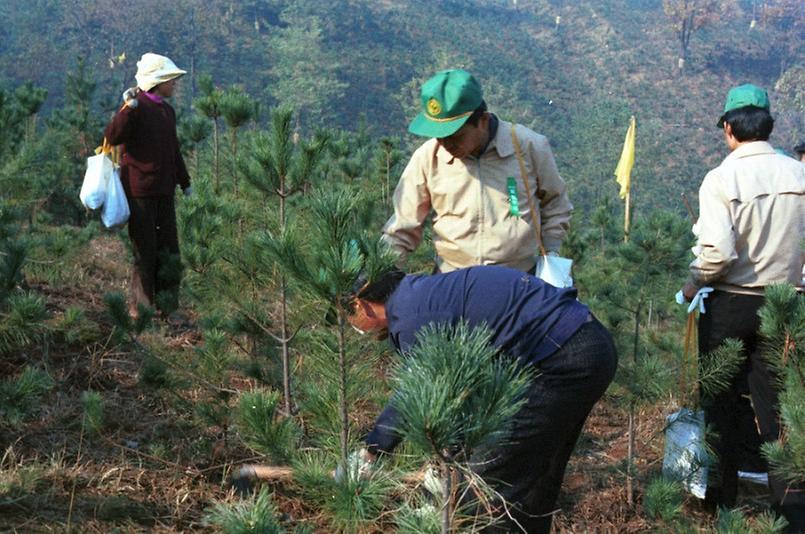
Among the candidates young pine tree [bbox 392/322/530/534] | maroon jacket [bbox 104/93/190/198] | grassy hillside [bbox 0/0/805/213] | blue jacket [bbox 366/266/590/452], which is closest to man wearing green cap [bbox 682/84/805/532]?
blue jacket [bbox 366/266/590/452]

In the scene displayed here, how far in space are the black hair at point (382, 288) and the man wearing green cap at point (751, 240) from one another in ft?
3.95

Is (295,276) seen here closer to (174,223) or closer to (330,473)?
(330,473)

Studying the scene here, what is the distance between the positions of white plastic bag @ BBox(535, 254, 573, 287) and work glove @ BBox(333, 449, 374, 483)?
A: 978 mm

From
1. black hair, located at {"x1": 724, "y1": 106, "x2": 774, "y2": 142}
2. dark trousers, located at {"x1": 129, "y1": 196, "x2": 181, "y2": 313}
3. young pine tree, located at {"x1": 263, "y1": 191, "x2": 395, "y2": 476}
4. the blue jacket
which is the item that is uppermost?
black hair, located at {"x1": 724, "y1": 106, "x2": 774, "y2": 142}

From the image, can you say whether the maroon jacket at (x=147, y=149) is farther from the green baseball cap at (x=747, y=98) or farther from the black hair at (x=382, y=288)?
the green baseball cap at (x=747, y=98)

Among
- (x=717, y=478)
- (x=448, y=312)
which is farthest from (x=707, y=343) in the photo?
(x=448, y=312)

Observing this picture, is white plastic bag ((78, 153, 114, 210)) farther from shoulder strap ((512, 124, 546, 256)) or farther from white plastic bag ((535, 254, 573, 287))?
white plastic bag ((535, 254, 573, 287))

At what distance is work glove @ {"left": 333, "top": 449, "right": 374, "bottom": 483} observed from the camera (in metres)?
1.58

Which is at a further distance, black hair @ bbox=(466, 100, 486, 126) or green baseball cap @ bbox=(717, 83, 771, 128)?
green baseball cap @ bbox=(717, 83, 771, 128)

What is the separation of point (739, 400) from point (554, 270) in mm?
895

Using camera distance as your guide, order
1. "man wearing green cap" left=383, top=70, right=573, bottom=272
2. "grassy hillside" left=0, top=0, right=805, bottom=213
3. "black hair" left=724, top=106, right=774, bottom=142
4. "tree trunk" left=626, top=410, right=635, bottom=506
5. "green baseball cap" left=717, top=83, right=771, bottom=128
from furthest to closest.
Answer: "grassy hillside" left=0, top=0, right=805, bottom=213, "tree trunk" left=626, top=410, right=635, bottom=506, "green baseball cap" left=717, top=83, right=771, bottom=128, "black hair" left=724, top=106, right=774, bottom=142, "man wearing green cap" left=383, top=70, right=573, bottom=272

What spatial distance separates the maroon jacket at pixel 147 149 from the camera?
3.99 meters

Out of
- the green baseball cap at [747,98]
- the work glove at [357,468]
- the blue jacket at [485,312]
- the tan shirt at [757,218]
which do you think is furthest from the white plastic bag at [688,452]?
the work glove at [357,468]

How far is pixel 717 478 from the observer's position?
2.99 meters
